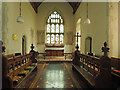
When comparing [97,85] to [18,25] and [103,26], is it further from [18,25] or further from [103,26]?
[18,25]

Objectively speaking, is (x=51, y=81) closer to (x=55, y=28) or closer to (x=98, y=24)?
(x=98, y=24)

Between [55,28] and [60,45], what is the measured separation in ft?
6.25

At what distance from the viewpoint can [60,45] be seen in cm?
1130

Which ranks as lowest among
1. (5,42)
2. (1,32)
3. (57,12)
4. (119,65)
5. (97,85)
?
(97,85)

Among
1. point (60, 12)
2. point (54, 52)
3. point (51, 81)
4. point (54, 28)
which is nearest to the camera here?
point (51, 81)

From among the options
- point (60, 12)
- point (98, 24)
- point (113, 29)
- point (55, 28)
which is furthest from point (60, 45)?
point (113, 29)

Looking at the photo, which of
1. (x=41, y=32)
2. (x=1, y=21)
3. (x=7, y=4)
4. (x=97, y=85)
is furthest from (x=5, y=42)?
(x=41, y=32)

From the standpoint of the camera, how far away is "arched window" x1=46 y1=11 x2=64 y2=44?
1192 cm

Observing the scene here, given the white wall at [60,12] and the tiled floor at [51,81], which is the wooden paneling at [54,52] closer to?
the white wall at [60,12]

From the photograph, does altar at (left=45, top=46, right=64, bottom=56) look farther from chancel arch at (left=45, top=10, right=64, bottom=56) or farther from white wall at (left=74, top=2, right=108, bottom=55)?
white wall at (left=74, top=2, right=108, bottom=55)

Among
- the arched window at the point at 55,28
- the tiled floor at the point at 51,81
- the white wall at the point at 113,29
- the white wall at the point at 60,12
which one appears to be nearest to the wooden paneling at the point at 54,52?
the white wall at the point at 60,12

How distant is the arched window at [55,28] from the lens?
11924 mm

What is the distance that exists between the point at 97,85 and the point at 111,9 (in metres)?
3.89

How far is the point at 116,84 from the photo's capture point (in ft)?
6.98
